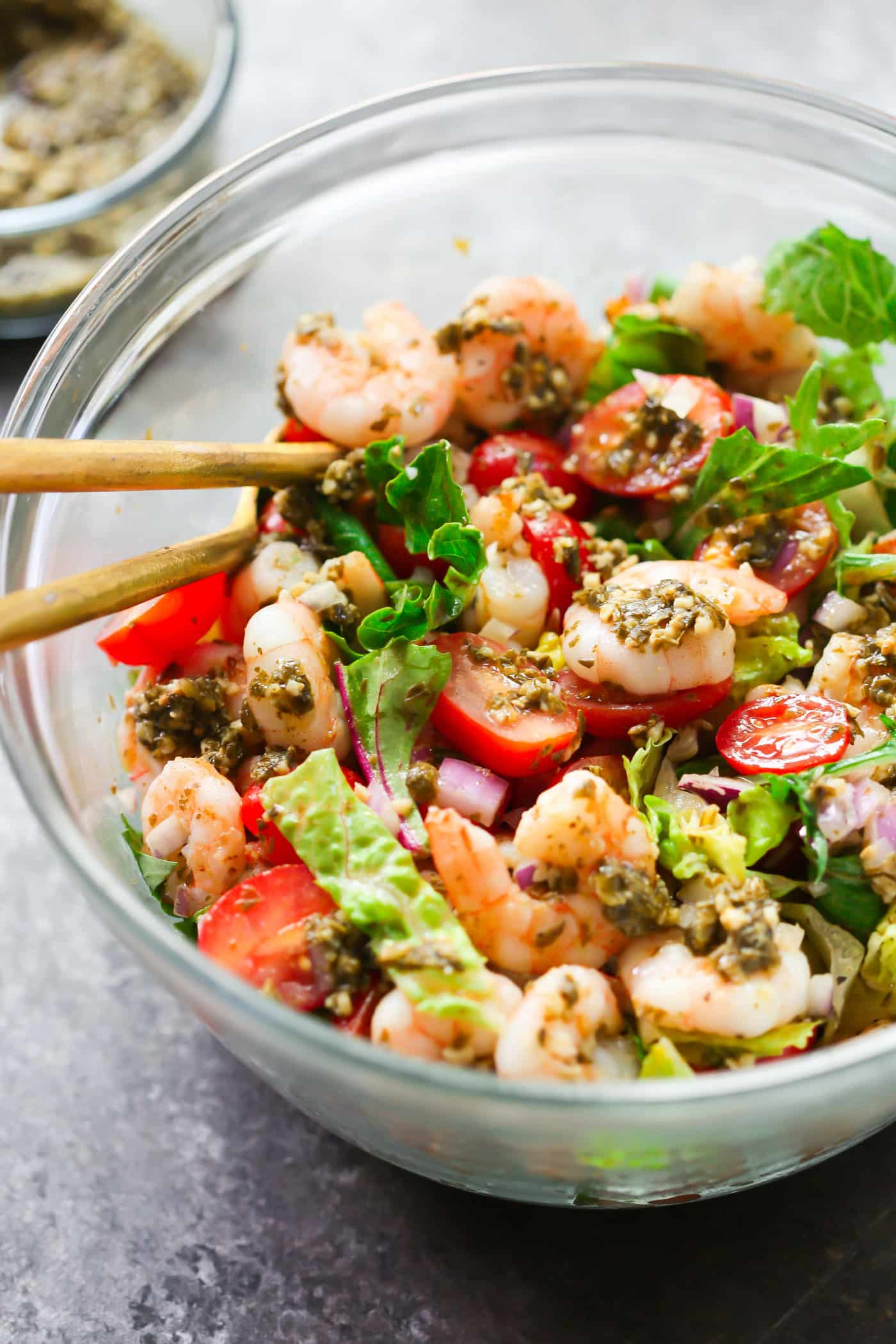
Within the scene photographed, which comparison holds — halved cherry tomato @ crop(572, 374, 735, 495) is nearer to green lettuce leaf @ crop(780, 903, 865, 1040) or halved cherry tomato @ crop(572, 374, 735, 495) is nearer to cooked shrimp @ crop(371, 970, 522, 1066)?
green lettuce leaf @ crop(780, 903, 865, 1040)

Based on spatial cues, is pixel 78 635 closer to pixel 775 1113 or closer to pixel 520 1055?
pixel 520 1055

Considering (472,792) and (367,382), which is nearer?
(472,792)

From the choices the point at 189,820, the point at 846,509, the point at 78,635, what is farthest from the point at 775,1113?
the point at 78,635

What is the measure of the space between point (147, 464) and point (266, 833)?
2.22ft

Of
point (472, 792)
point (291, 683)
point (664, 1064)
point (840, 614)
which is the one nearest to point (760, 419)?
point (840, 614)

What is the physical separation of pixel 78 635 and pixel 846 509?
156 cm

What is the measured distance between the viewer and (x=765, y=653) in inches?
91.2

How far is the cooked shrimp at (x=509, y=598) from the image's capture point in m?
2.35

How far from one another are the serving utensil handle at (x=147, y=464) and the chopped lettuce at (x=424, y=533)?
15cm

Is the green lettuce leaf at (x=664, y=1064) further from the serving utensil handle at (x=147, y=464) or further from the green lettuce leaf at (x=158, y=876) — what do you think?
the serving utensil handle at (x=147, y=464)

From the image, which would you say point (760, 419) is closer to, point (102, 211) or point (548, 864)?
point (548, 864)

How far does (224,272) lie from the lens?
2.85m

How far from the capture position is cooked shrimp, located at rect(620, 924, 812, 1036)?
1792 mm

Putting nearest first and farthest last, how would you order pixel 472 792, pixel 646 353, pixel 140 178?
pixel 472 792
pixel 646 353
pixel 140 178
